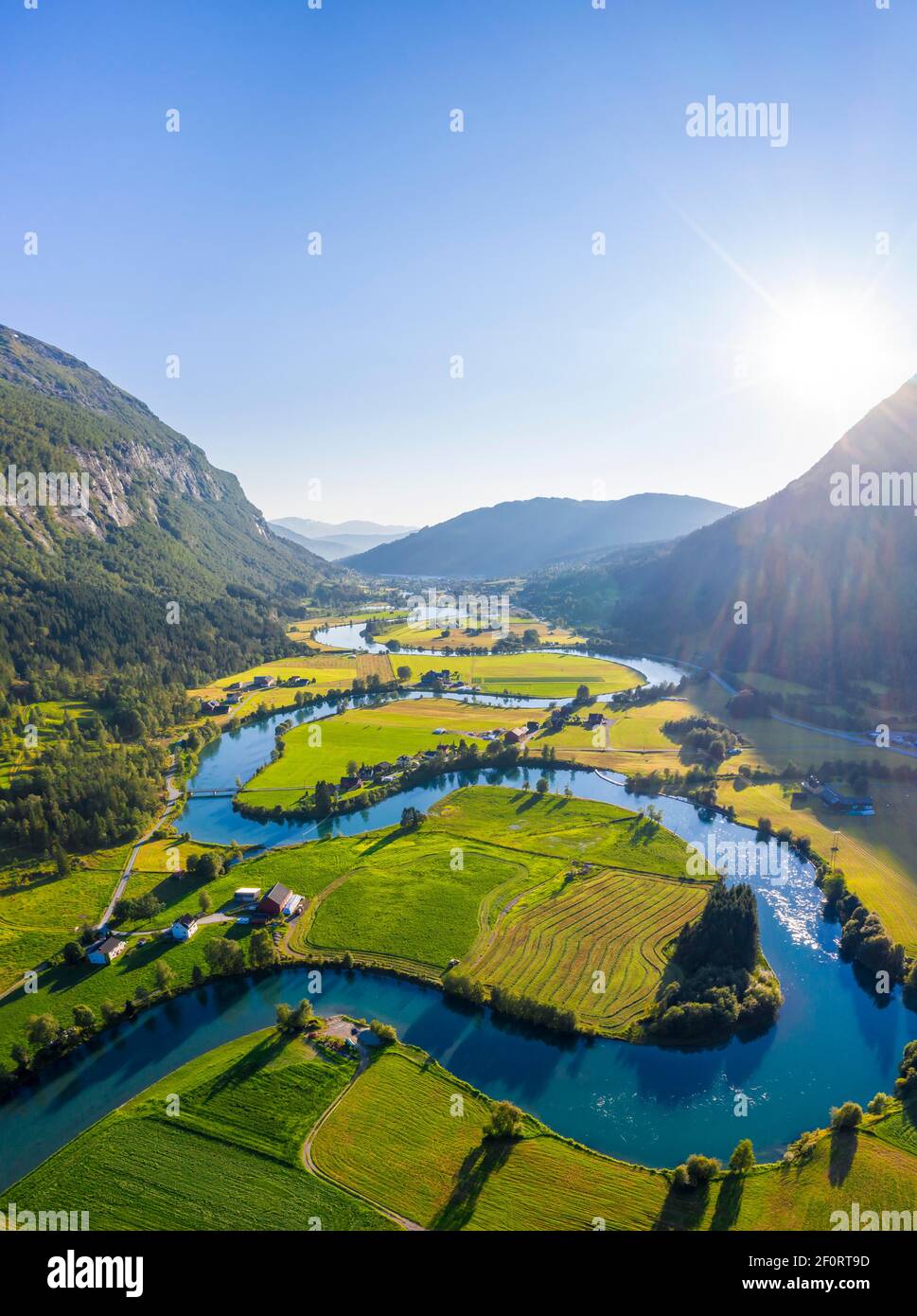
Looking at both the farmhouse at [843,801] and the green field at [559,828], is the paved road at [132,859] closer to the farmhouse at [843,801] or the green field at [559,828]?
the green field at [559,828]

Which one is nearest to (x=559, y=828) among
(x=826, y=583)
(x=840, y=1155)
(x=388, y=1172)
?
(x=840, y=1155)

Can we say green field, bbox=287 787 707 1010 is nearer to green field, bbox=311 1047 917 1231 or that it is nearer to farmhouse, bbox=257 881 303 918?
farmhouse, bbox=257 881 303 918

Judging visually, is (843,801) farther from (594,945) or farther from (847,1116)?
(847,1116)

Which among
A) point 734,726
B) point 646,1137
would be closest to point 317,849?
point 646,1137

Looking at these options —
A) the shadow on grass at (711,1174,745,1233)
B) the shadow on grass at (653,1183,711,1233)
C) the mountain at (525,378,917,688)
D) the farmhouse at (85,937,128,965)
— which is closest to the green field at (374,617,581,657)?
the mountain at (525,378,917,688)

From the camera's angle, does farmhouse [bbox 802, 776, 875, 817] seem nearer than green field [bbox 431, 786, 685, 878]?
No

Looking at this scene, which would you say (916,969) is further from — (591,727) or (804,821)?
(591,727)
